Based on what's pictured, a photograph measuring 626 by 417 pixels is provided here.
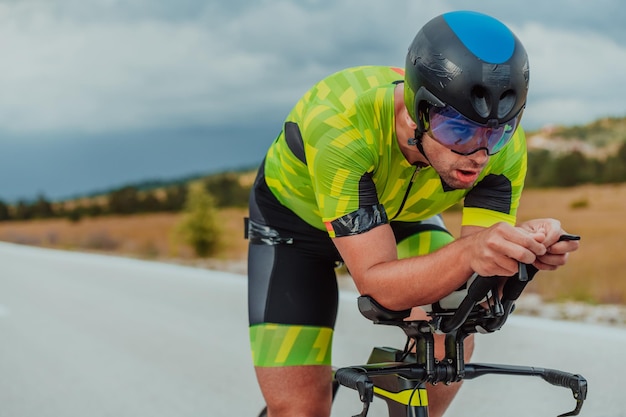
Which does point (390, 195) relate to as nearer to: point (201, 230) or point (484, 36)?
point (484, 36)

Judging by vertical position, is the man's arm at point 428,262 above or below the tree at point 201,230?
above

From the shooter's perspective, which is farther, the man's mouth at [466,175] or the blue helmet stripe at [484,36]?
the man's mouth at [466,175]

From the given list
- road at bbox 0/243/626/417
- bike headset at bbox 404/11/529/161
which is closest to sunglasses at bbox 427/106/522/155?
bike headset at bbox 404/11/529/161

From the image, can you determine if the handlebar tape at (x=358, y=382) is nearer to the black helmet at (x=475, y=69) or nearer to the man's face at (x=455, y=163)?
the man's face at (x=455, y=163)

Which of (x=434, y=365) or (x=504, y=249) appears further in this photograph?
(x=434, y=365)

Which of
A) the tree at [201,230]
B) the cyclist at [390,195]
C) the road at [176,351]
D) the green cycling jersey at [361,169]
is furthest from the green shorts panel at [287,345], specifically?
the tree at [201,230]

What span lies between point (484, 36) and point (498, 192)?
0.74 metres

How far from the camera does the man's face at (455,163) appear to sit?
7.26 feet

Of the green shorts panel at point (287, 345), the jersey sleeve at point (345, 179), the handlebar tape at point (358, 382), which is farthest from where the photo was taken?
the green shorts panel at point (287, 345)

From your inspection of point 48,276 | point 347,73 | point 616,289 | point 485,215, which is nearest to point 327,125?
point 347,73

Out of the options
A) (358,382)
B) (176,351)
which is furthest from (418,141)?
(176,351)

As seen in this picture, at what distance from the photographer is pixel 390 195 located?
2.72 meters

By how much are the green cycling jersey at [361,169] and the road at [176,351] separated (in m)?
1.62

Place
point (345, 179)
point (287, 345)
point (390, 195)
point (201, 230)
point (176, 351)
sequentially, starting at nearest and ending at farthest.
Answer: point (345, 179), point (390, 195), point (287, 345), point (176, 351), point (201, 230)
